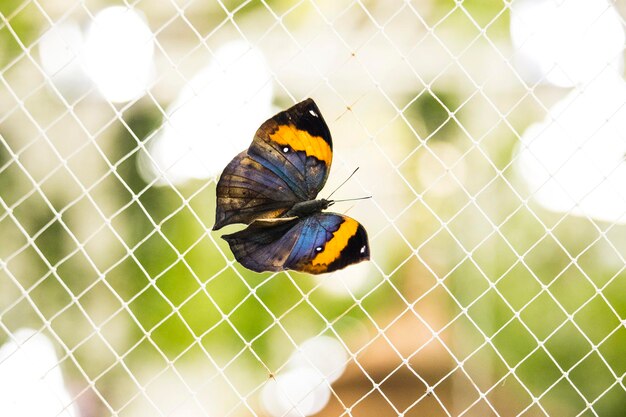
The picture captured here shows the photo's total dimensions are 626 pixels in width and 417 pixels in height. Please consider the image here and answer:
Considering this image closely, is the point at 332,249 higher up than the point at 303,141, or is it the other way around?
the point at 303,141

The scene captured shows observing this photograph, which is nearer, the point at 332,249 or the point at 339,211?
the point at 332,249

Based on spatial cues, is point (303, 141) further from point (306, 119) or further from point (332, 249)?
point (332, 249)

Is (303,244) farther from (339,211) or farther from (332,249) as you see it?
(339,211)

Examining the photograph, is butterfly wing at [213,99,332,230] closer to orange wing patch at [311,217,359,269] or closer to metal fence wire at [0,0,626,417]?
orange wing patch at [311,217,359,269]

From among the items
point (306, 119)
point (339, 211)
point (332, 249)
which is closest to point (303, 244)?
point (332, 249)

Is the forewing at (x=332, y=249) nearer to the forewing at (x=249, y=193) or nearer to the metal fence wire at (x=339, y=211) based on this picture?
the forewing at (x=249, y=193)

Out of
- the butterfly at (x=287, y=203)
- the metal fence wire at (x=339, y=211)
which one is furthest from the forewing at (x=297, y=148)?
the metal fence wire at (x=339, y=211)

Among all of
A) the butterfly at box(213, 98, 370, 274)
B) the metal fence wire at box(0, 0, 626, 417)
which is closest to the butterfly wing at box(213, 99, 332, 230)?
the butterfly at box(213, 98, 370, 274)

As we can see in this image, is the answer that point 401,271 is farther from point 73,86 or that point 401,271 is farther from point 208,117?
point 73,86
